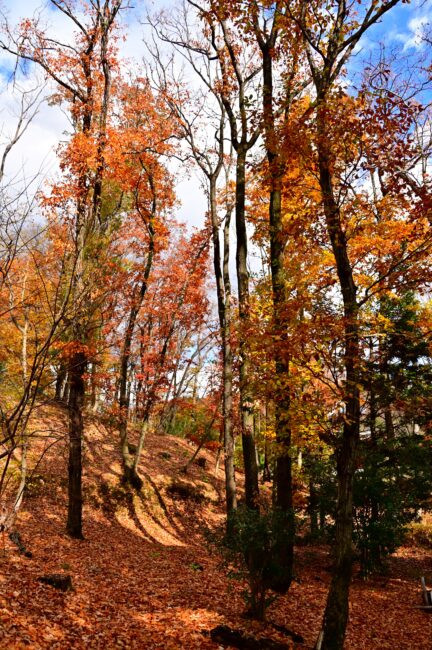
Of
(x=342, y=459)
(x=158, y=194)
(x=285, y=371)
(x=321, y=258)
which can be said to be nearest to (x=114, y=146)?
(x=158, y=194)

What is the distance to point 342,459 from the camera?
6938 millimetres

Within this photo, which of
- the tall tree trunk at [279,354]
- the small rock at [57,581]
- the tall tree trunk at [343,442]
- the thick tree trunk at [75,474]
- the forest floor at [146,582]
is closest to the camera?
the forest floor at [146,582]

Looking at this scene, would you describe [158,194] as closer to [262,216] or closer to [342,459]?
[262,216]

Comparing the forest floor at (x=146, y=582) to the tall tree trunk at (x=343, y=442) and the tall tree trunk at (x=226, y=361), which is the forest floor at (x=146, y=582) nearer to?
the tall tree trunk at (x=343, y=442)

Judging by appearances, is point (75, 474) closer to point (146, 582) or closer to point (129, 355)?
point (146, 582)

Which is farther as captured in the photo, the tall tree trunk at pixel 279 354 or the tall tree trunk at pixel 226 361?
the tall tree trunk at pixel 226 361

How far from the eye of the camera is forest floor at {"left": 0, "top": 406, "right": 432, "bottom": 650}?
5.93 meters

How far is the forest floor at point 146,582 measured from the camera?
593cm

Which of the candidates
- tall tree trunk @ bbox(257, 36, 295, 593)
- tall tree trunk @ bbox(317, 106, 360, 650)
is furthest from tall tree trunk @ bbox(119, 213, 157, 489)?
tall tree trunk @ bbox(317, 106, 360, 650)

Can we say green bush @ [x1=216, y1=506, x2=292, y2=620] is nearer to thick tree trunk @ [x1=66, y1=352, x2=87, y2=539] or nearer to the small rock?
the small rock

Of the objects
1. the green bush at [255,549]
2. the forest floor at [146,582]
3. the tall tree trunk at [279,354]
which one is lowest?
the forest floor at [146,582]

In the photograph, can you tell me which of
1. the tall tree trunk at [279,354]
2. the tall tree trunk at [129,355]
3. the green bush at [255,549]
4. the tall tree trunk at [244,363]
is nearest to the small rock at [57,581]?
the green bush at [255,549]

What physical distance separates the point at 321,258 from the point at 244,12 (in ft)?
21.0

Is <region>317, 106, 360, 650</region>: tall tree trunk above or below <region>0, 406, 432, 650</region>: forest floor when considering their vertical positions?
above
